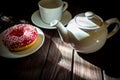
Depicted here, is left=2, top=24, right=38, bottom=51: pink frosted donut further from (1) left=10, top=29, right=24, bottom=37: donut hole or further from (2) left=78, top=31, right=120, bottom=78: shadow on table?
(2) left=78, top=31, right=120, bottom=78: shadow on table

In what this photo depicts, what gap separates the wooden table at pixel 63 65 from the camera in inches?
23.5

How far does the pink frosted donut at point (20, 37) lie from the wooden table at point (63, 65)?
45mm

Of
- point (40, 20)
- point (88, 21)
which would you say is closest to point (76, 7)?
point (40, 20)

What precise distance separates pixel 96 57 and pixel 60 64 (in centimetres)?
13

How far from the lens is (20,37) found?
0.66 metres

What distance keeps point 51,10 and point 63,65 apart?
0.25m

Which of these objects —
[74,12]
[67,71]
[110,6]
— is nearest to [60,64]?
[67,71]

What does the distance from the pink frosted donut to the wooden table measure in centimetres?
5

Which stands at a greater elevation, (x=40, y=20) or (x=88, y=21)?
(x=88, y=21)

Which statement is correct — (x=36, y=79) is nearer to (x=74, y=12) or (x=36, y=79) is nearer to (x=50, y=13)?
(x=50, y=13)

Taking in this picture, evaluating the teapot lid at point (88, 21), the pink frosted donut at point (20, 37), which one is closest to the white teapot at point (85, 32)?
the teapot lid at point (88, 21)

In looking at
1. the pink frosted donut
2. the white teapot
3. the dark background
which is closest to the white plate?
the pink frosted donut

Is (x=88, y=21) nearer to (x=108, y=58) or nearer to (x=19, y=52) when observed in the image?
(x=108, y=58)

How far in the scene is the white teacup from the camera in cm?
76
